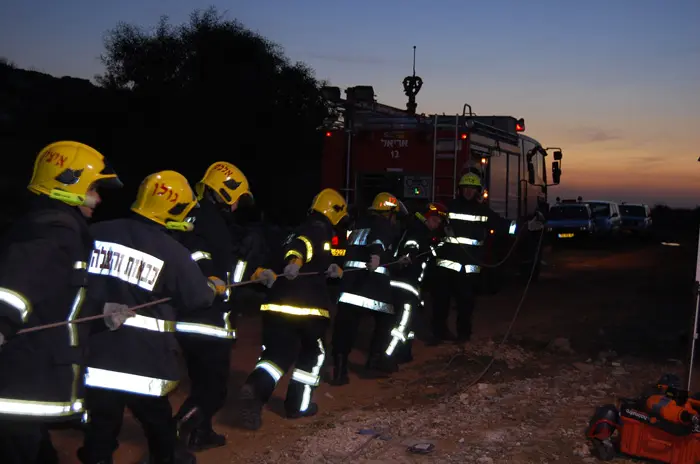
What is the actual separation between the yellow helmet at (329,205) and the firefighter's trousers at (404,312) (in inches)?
83.1

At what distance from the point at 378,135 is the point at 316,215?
5.89 metres

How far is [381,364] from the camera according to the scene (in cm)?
817

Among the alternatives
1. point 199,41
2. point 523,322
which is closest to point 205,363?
point 523,322

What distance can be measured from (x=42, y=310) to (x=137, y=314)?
2.23ft

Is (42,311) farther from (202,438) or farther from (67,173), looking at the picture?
(202,438)

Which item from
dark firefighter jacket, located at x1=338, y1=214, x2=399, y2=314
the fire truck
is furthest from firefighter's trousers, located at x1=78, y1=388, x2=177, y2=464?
the fire truck

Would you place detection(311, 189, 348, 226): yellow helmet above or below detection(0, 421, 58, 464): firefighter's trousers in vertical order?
above

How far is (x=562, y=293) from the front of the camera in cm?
1488

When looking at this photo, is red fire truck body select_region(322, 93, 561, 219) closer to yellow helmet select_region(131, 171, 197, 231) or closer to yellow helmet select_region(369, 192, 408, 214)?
yellow helmet select_region(369, 192, 408, 214)

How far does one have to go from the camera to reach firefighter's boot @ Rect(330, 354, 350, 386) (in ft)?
25.3

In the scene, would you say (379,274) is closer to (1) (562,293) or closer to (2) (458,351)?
(2) (458,351)

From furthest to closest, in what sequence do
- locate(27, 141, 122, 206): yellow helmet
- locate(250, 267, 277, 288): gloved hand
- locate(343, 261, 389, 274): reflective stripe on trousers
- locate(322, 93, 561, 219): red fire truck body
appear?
1. locate(322, 93, 561, 219): red fire truck body
2. locate(343, 261, 389, 274): reflective stripe on trousers
3. locate(250, 267, 277, 288): gloved hand
4. locate(27, 141, 122, 206): yellow helmet

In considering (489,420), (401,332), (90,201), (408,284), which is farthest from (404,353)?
(90,201)

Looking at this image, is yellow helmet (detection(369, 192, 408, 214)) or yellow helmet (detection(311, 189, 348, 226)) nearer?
yellow helmet (detection(311, 189, 348, 226))
